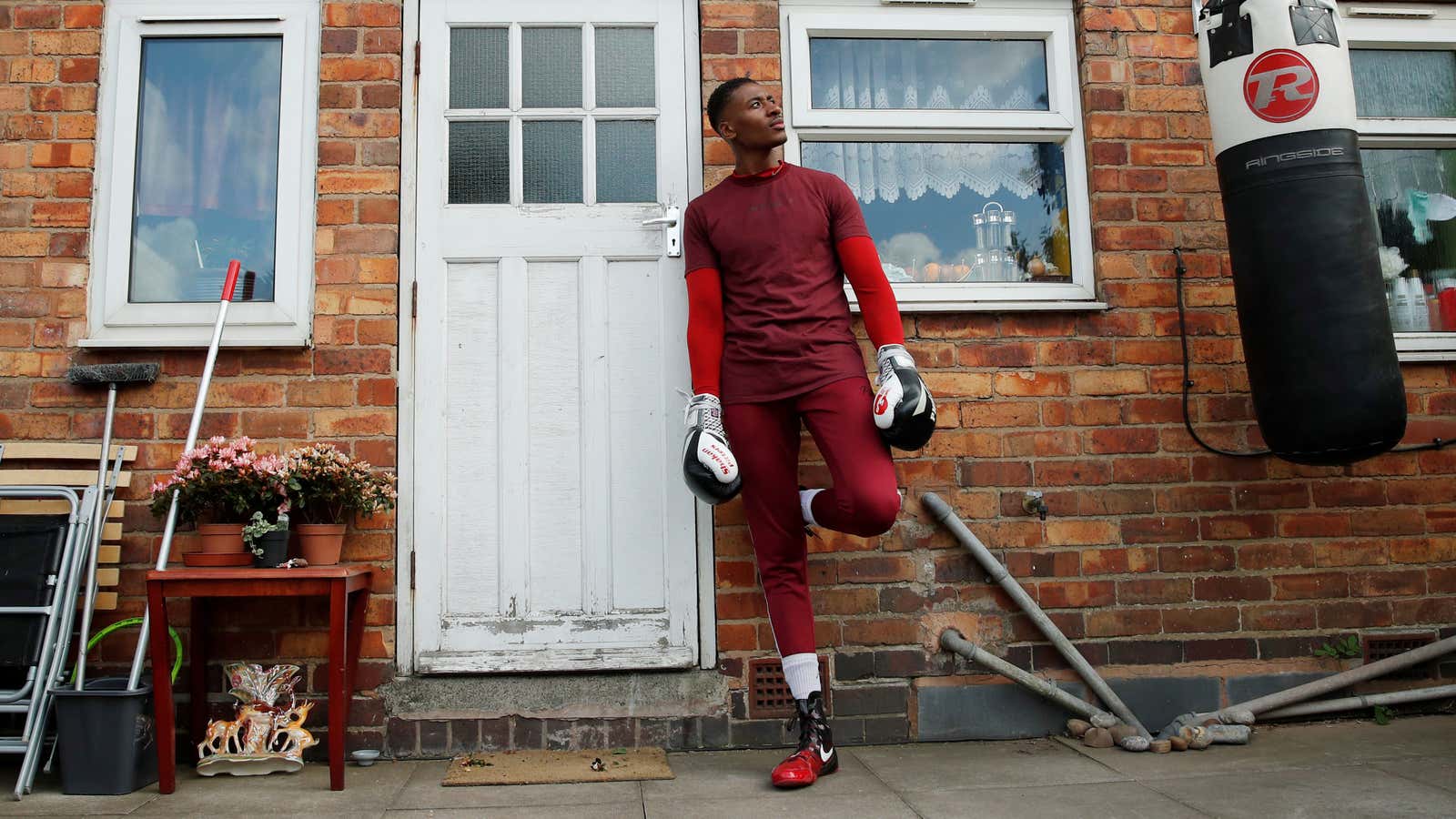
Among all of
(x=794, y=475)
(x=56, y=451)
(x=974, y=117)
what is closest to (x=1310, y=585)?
(x=794, y=475)

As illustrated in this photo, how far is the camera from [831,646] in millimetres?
3242

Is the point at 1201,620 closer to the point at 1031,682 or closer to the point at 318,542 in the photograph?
the point at 1031,682

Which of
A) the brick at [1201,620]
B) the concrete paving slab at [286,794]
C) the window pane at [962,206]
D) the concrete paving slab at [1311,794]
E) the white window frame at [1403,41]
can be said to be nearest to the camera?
the concrete paving slab at [1311,794]

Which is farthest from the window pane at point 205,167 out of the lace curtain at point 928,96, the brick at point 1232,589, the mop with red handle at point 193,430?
the brick at point 1232,589

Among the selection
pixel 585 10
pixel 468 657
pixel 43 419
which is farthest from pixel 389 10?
pixel 468 657

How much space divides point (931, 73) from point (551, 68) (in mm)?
1308

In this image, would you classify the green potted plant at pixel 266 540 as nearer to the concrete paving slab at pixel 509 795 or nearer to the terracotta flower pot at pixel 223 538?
the terracotta flower pot at pixel 223 538

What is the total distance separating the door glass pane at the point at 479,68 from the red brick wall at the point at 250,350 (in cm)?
19

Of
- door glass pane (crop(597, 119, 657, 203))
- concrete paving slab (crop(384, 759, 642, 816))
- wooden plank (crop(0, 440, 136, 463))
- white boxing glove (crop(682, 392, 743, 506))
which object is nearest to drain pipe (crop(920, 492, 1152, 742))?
white boxing glove (crop(682, 392, 743, 506))

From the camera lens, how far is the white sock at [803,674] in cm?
284

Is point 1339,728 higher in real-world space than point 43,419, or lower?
lower

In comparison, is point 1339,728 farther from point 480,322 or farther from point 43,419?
point 43,419

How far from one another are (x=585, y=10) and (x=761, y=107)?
2.95ft

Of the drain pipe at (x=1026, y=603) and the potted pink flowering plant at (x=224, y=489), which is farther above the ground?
the potted pink flowering plant at (x=224, y=489)
